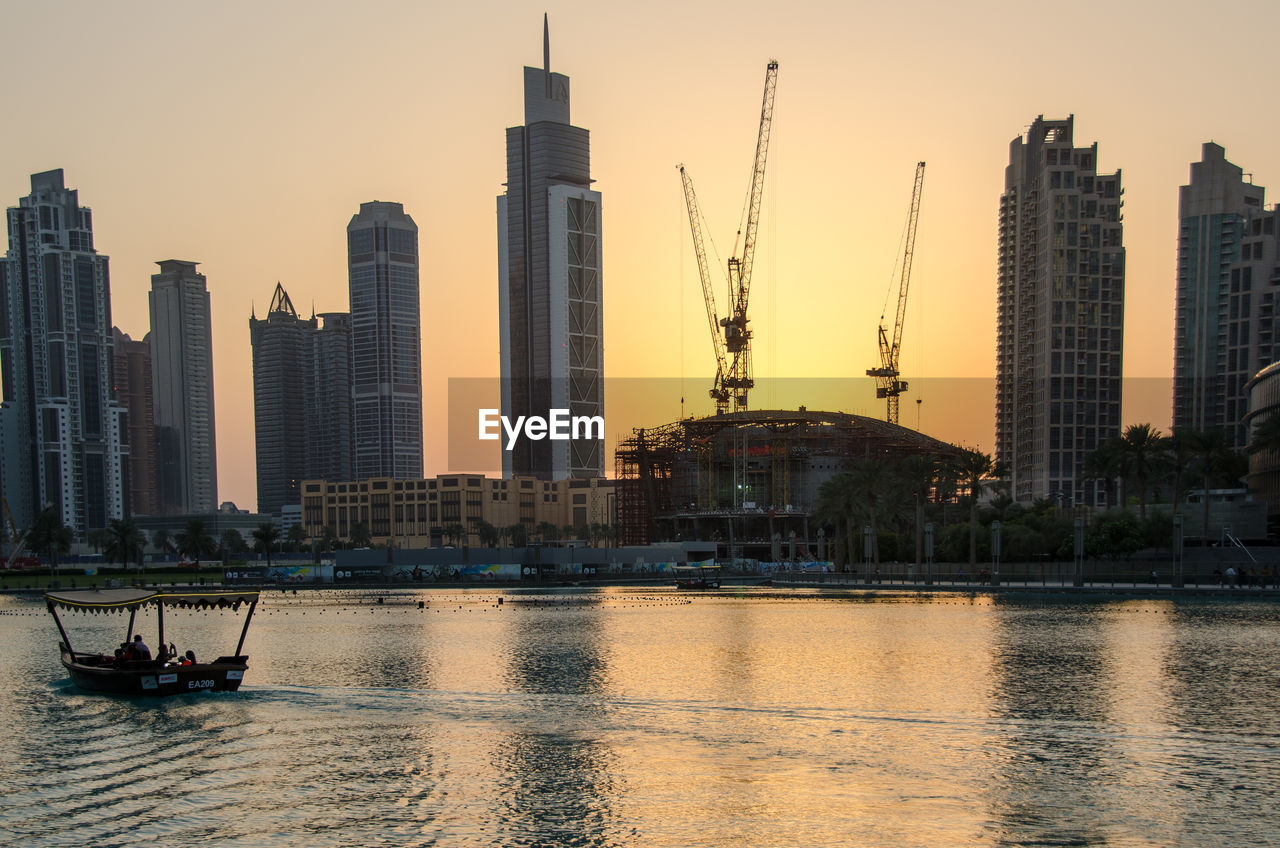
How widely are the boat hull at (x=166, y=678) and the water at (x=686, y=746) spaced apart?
760 mm

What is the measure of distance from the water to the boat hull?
760 millimetres

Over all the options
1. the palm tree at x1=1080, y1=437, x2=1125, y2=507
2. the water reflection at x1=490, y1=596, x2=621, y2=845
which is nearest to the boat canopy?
the water reflection at x1=490, y1=596, x2=621, y2=845

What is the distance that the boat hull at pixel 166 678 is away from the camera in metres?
59.4

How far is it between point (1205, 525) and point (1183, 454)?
9.72m

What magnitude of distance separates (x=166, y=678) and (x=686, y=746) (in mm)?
28261

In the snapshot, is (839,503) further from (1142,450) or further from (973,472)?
(1142,450)

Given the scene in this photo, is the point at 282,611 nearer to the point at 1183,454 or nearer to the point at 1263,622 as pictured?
the point at 1263,622

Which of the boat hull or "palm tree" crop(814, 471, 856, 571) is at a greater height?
"palm tree" crop(814, 471, 856, 571)

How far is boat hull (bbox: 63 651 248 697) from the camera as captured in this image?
5938cm

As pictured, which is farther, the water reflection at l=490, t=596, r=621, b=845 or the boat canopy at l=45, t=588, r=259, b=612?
the boat canopy at l=45, t=588, r=259, b=612

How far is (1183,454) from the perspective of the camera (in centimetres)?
14912

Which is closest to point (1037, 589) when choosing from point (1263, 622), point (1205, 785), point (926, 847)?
point (1263, 622)

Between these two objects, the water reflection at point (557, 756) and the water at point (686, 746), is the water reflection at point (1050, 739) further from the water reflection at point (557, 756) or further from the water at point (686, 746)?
the water reflection at point (557, 756)

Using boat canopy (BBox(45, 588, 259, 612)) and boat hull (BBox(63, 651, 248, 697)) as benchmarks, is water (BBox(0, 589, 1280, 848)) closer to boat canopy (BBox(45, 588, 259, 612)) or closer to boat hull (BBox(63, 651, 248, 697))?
boat hull (BBox(63, 651, 248, 697))
